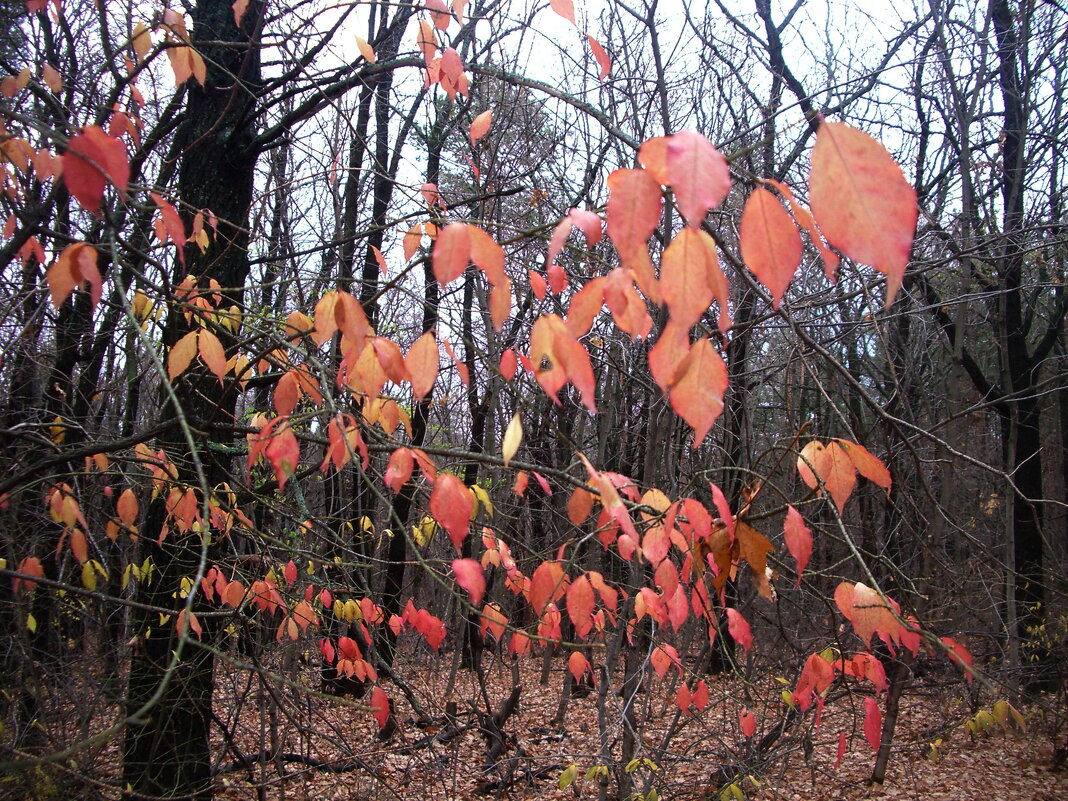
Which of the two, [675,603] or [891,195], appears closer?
[891,195]

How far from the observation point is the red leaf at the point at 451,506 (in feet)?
3.62

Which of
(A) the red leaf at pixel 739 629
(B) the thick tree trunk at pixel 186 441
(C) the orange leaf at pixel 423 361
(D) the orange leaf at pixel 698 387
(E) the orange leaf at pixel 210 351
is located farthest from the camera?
(B) the thick tree trunk at pixel 186 441

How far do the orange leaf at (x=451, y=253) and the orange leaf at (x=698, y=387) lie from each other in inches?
12.6

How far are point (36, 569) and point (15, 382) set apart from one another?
195 centimetres

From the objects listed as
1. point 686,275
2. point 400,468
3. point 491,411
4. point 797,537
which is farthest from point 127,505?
point 491,411

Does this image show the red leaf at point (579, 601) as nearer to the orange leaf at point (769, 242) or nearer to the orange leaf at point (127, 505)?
the orange leaf at point (769, 242)

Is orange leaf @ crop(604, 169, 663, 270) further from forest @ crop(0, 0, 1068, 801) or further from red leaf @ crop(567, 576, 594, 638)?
red leaf @ crop(567, 576, 594, 638)

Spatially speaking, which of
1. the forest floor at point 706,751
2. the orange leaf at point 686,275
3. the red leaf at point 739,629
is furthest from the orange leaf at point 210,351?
the forest floor at point 706,751

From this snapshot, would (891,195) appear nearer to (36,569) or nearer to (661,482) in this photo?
(36,569)

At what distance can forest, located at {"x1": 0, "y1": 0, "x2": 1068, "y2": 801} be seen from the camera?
109cm

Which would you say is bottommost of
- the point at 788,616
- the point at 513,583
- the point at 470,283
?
the point at 788,616

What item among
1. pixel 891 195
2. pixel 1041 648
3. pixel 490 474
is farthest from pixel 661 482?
pixel 891 195

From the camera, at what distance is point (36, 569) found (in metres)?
2.27

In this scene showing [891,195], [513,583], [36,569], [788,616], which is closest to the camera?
[891,195]
